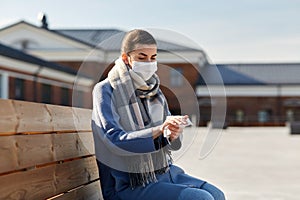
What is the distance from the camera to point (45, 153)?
7.22 feet

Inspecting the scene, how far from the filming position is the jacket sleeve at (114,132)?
83.7 inches

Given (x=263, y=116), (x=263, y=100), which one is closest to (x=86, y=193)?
(x=263, y=100)

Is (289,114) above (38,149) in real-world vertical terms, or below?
below

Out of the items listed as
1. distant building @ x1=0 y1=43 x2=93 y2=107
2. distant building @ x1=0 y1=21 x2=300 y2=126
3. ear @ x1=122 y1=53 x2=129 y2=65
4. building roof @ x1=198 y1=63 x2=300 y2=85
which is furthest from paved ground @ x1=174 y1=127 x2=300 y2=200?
building roof @ x1=198 y1=63 x2=300 y2=85

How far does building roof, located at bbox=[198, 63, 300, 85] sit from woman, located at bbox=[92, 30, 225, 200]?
39.4 meters

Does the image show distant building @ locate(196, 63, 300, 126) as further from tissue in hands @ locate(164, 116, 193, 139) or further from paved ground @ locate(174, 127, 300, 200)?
tissue in hands @ locate(164, 116, 193, 139)

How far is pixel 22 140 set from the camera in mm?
1987

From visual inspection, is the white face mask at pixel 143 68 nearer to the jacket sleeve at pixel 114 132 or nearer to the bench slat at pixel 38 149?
the jacket sleeve at pixel 114 132

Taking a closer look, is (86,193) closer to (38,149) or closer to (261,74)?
(38,149)

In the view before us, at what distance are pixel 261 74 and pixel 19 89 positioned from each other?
85.1 feet

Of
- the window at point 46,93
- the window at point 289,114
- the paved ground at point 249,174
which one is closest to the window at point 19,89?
the window at point 46,93

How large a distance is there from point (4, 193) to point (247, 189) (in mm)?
4657

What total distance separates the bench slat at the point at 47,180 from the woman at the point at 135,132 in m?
0.20

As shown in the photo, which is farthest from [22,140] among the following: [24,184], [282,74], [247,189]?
[282,74]
